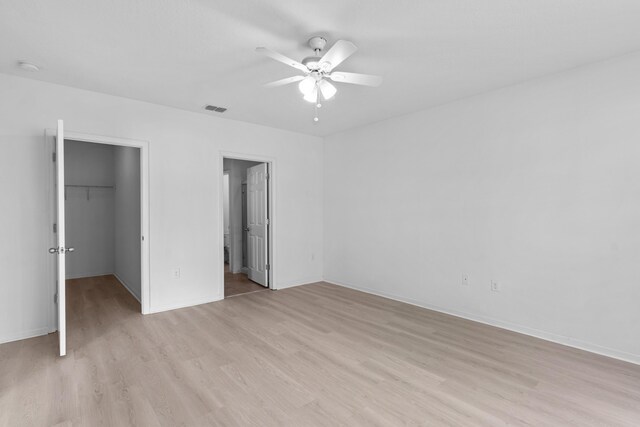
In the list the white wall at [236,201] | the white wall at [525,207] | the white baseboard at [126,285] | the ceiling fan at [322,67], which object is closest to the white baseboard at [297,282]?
the white wall at [525,207]

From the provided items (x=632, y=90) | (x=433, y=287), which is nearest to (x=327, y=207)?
(x=433, y=287)

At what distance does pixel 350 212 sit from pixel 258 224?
5.31 ft

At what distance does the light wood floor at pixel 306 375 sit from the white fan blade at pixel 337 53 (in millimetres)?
2425

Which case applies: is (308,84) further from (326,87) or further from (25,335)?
(25,335)

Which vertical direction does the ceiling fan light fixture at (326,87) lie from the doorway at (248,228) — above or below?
above

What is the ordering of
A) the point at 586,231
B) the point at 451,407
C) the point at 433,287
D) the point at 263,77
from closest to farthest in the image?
the point at 451,407 < the point at 586,231 < the point at 263,77 < the point at 433,287

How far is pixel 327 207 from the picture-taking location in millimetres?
5785

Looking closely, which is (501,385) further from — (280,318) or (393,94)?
(393,94)

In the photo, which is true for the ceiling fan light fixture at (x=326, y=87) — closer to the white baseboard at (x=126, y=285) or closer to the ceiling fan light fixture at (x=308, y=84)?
the ceiling fan light fixture at (x=308, y=84)

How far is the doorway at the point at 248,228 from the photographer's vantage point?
17.3ft

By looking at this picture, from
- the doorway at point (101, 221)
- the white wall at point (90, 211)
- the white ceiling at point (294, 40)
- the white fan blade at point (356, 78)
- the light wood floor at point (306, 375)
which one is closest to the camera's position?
the light wood floor at point (306, 375)

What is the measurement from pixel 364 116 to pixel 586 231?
2918 mm

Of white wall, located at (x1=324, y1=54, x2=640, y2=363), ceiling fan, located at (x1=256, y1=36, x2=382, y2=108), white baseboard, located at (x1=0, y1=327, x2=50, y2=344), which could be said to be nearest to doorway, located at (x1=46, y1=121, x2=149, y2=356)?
white baseboard, located at (x1=0, y1=327, x2=50, y2=344)

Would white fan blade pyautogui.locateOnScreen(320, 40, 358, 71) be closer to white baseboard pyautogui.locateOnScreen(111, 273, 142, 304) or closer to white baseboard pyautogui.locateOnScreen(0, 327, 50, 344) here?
white baseboard pyautogui.locateOnScreen(0, 327, 50, 344)
